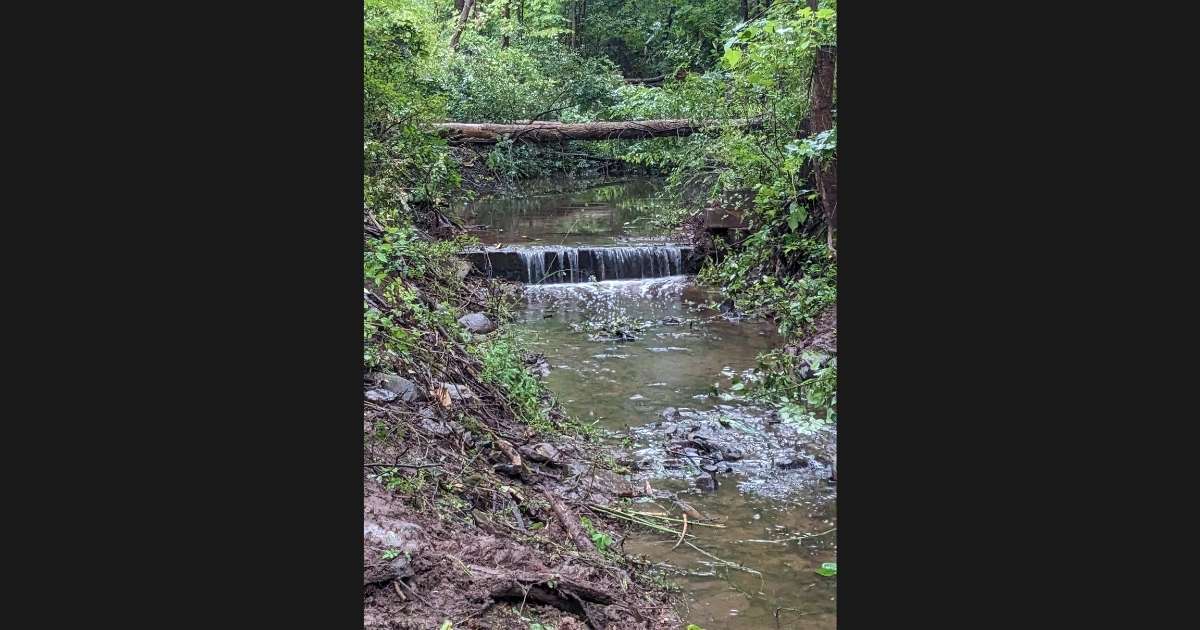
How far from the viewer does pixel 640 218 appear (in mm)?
15617

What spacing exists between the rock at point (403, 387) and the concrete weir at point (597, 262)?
6797 mm

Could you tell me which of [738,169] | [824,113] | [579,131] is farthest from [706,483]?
[579,131]

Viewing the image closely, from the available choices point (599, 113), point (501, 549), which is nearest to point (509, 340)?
point (501, 549)

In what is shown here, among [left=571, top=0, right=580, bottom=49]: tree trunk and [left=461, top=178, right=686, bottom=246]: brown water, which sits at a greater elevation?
[left=571, top=0, right=580, bottom=49]: tree trunk

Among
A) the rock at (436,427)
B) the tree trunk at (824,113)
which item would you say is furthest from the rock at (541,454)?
the tree trunk at (824,113)

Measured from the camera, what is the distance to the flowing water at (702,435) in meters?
4.74

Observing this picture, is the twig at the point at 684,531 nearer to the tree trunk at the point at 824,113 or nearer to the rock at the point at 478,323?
the rock at the point at 478,323

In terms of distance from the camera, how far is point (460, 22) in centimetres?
2411

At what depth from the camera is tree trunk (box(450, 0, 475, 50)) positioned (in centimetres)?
2342

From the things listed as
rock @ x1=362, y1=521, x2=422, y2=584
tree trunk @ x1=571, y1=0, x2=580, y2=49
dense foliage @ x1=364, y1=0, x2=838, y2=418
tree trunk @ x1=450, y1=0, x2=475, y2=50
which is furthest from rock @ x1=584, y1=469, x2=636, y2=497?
tree trunk @ x1=571, y1=0, x2=580, y2=49

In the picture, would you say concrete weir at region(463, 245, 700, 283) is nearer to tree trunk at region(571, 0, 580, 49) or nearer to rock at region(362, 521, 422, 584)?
rock at region(362, 521, 422, 584)

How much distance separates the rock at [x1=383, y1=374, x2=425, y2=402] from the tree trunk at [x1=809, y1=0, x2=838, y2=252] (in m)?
4.79

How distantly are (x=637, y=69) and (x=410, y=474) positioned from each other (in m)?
28.8

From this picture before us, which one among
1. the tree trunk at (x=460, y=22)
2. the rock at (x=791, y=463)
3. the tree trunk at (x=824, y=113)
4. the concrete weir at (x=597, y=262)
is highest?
the tree trunk at (x=460, y=22)
